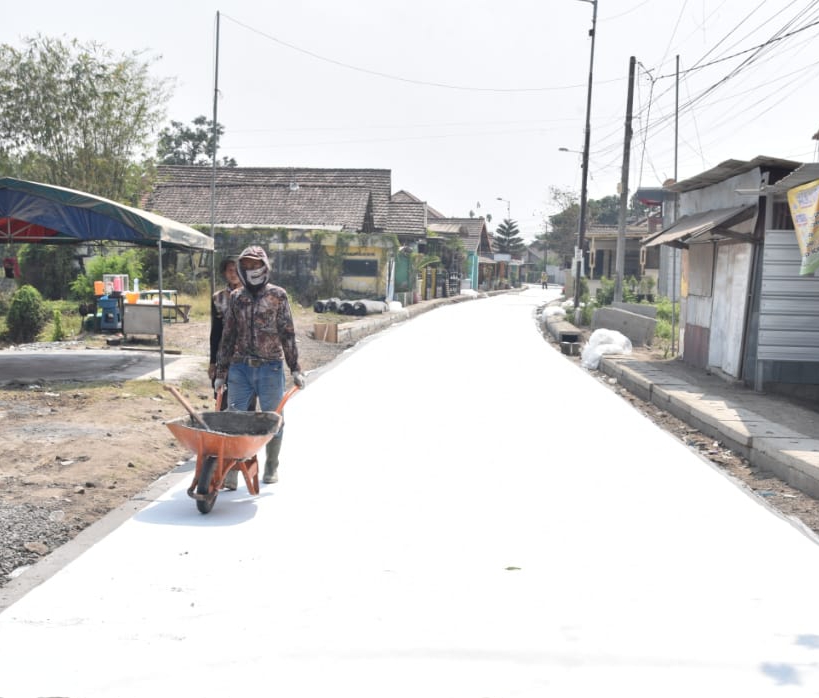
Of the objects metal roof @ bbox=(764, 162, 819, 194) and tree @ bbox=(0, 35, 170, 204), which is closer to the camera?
metal roof @ bbox=(764, 162, 819, 194)

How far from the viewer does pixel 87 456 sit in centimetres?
762

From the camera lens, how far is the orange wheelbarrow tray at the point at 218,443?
5.82m

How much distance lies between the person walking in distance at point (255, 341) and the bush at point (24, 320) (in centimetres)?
1527

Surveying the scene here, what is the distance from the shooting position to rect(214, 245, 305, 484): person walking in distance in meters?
6.62

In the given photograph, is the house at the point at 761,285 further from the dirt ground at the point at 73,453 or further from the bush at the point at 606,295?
the bush at the point at 606,295

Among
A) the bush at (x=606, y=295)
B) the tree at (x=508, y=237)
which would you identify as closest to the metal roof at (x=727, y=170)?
the bush at (x=606, y=295)

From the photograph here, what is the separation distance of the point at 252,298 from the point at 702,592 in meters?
3.64

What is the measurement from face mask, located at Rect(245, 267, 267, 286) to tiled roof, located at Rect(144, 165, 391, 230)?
108 ft

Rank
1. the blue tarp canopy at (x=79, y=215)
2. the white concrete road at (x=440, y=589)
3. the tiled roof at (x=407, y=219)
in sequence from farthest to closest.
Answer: the tiled roof at (x=407, y=219), the blue tarp canopy at (x=79, y=215), the white concrete road at (x=440, y=589)

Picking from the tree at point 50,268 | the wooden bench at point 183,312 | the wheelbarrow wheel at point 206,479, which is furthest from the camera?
the tree at point 50,268

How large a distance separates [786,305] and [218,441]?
9425 mm

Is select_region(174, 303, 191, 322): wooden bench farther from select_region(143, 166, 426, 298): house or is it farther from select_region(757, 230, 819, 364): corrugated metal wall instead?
select_region(757, 230, 819, 364): corrugated metal wall

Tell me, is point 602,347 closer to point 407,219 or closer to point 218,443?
point 218,443

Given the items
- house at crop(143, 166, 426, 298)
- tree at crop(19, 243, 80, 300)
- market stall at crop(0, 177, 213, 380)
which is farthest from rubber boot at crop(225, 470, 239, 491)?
house at crop(143, 166, 426, 298)
